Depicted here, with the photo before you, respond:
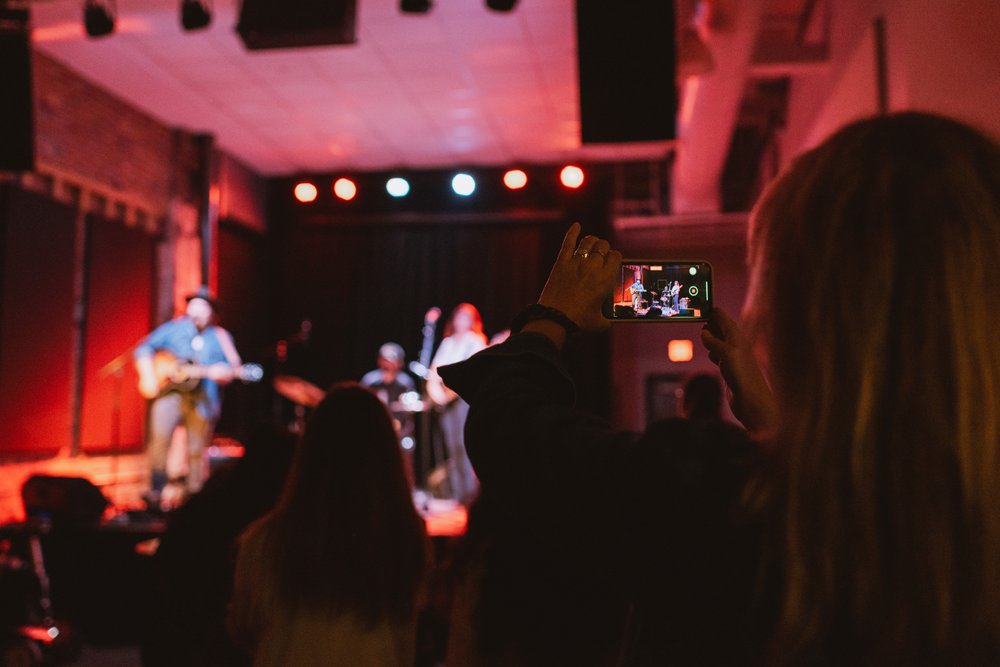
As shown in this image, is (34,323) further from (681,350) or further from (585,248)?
(681,350)

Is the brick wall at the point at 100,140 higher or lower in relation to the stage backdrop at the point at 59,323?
higher

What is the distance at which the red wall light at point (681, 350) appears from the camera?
8609mm

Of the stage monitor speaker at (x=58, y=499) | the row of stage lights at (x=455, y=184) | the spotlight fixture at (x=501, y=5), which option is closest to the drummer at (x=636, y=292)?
the spotlight fixture at (x=501, y=5)

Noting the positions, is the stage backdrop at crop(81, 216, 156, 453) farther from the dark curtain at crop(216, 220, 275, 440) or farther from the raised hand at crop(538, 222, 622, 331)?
the raised hand at crop(538, 222, 622, 331)

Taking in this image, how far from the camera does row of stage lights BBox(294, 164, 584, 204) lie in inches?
296

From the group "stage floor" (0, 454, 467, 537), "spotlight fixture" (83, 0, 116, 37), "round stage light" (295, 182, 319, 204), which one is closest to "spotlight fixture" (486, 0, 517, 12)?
"spotlight fixture" (83, 0, 116, 37)

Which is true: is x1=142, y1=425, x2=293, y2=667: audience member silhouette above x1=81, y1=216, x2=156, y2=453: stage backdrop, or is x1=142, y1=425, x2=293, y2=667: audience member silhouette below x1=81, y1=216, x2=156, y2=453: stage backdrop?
below

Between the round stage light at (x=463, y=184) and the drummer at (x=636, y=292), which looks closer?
the drummer at (x=636, y=292)

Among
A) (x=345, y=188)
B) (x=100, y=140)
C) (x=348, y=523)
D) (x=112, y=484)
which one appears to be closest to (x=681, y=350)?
(x=345, y=188)

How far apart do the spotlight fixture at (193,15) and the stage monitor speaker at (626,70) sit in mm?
2111

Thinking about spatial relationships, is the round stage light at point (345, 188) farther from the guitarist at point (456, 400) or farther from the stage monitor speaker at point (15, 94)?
the stage monitor speaker at point (15, 94)

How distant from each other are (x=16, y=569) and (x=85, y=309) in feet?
9.22

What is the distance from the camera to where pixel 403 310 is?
8781mm

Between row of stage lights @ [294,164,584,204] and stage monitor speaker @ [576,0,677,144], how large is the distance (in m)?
3.96
